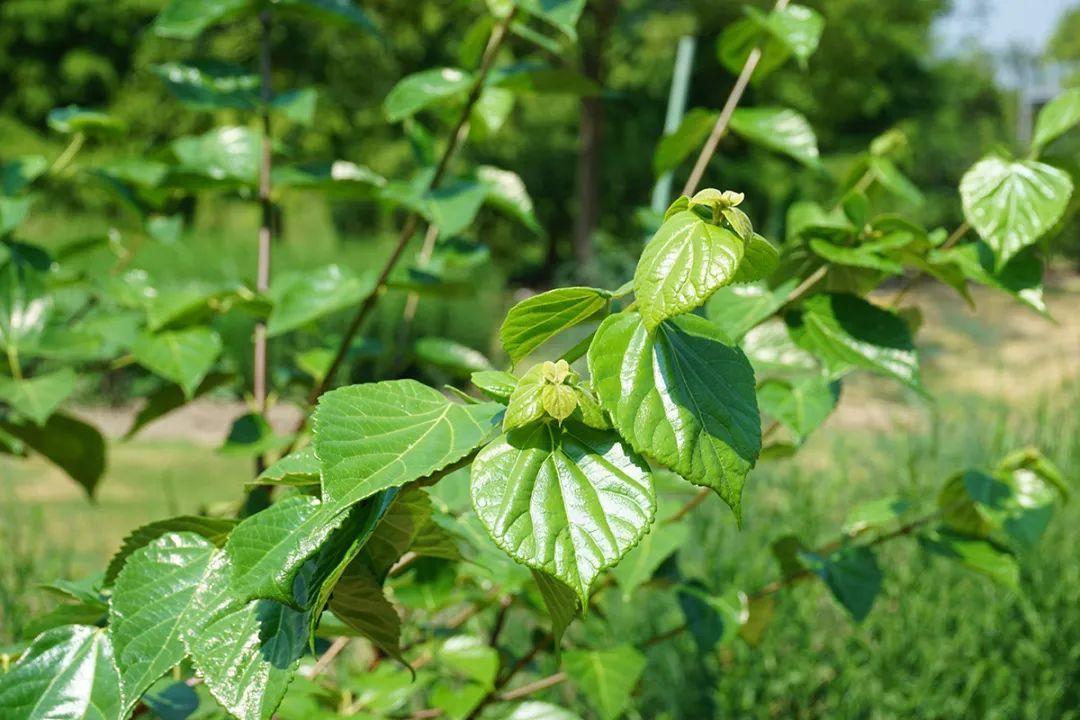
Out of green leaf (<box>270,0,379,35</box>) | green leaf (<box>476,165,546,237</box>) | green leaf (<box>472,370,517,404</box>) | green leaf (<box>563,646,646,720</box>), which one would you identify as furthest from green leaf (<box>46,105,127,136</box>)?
green leaf (<box>472,370,517,404</box>)

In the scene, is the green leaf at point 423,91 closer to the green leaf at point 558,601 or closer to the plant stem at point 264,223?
the plant stem at point 264,223

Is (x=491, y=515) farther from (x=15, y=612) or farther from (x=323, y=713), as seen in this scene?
(x=15, y=612)

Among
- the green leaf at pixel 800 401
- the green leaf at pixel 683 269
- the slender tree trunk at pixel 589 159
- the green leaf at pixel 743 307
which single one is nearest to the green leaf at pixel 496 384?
the green leaf at pixel 683 269

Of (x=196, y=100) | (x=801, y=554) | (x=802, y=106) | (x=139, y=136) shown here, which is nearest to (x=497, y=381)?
(x=801, y=554)

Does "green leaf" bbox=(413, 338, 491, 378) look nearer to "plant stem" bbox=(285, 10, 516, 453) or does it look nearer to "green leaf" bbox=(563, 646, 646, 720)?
"plant stem" bbox=(285, 10, 516, 453)

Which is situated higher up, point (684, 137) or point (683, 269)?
point (683, 269)

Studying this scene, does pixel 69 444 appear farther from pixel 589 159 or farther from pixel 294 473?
pixel 589 159

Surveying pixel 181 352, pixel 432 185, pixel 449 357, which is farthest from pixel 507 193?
pixel 181 352
